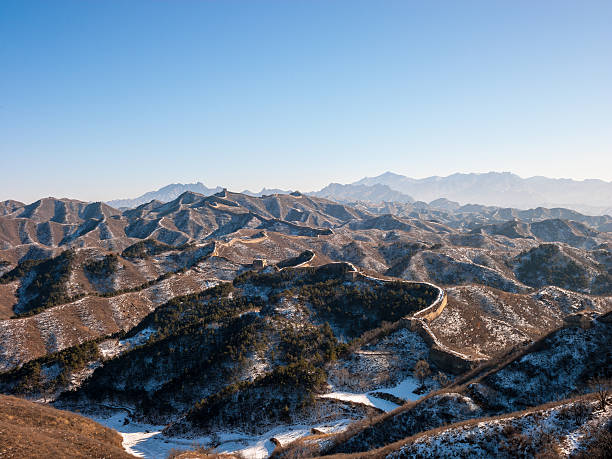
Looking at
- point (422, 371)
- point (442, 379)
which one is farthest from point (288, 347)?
point (442, 379)

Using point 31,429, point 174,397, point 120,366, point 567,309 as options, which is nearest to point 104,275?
point 120,366

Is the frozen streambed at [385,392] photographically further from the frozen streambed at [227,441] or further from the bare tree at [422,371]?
the frozen streambed at [227,441]

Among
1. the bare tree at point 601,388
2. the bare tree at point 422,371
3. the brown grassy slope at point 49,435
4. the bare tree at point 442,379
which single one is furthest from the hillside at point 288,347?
the brown grassy slope at point 49,435

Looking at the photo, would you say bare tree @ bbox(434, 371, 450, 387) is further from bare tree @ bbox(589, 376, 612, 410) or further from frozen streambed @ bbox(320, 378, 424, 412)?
bare tree @ bbox(589, 376, 612, 410)

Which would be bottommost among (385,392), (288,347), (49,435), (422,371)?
(385,392)

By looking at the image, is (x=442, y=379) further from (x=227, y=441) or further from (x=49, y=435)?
(x=49, y=435)

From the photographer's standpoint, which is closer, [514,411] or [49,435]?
[49,435]

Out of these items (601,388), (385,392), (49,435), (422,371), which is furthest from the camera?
(422,371)
